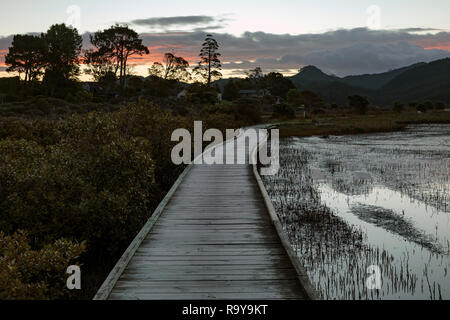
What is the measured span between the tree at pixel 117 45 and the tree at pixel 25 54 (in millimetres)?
7529

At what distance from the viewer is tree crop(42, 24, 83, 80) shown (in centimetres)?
4703

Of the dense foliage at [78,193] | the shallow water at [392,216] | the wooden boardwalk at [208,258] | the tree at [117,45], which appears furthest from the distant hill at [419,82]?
the dense foliage at [78,193]

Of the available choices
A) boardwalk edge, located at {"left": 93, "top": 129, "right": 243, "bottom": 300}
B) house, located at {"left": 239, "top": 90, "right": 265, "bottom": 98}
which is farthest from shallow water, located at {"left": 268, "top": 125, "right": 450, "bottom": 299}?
house, located at {"left": 239, "top": 90, "right": 265, "bottom": 98}

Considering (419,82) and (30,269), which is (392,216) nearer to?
(30,269)

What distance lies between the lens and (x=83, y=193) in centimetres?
707

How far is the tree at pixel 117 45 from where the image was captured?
54062 millimetres

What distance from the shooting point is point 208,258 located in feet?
17.4

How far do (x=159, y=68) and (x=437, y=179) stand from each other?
61.3m

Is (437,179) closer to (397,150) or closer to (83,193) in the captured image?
(397,150)

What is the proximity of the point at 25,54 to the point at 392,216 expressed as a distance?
1977 inches

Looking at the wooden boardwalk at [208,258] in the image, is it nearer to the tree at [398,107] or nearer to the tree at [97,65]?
the tree at [97,65]

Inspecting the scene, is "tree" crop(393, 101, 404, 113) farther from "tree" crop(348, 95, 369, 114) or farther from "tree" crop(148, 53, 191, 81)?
"tree" crop(148, 53, 191, 81)

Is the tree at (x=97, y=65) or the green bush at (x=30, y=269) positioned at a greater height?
the tree at (x=97, y=65)

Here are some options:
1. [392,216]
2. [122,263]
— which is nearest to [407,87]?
[392,216]
